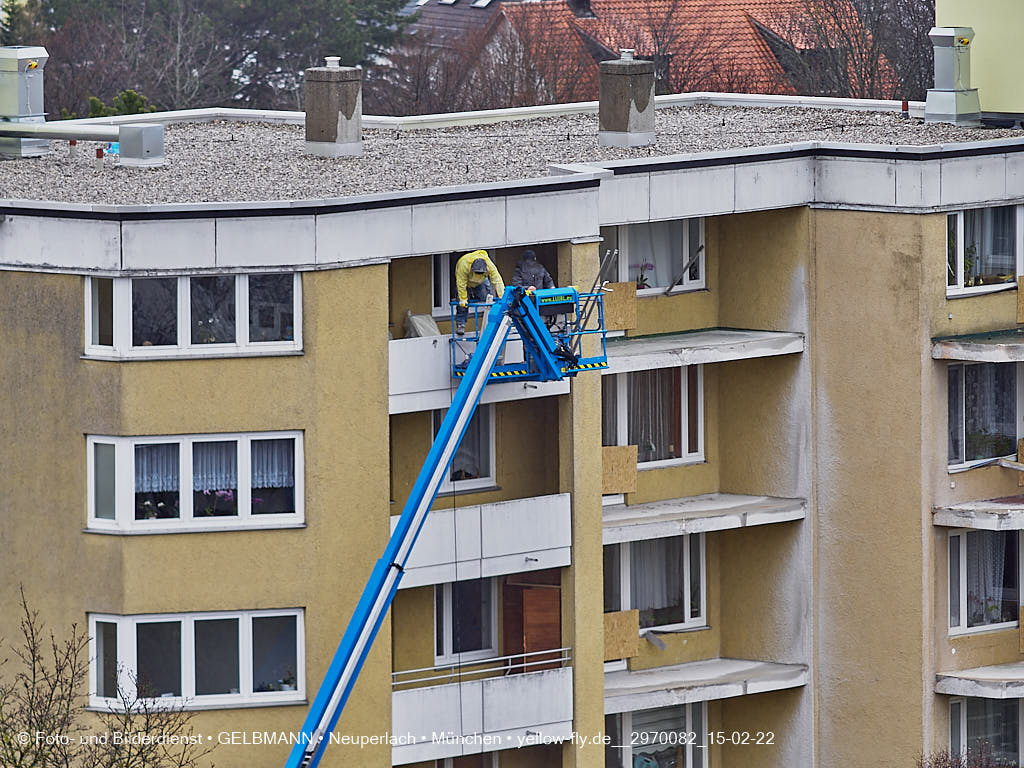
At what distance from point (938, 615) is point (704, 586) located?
14.2 ft

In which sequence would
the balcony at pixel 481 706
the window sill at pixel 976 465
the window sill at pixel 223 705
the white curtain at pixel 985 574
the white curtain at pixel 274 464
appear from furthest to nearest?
the white curtain at pixel 985 574 → the window sill at pixel 976 465 → the balcony at pixel 481 706 → the white curtain at pixel 274 464 → the window sill at pixel 223 705

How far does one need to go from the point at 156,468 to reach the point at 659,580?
451 inches

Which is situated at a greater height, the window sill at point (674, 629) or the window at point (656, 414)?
the window at point (656, 414)

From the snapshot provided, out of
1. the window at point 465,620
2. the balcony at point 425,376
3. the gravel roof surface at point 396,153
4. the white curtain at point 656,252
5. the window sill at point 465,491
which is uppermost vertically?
the gravel roof surface at point 396,153

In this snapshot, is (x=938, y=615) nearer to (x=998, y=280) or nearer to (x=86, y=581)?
(x=998, y=280)

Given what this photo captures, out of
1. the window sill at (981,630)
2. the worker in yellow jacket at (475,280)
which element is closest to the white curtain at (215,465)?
the worker in yellow jacket at (475,280)

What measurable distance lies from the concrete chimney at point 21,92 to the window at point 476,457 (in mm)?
10752

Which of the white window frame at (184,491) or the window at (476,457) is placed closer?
the white window frame at (184,491)

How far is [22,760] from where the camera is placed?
123 ft

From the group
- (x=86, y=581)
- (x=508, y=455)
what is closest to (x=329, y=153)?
(x=508, y=455)

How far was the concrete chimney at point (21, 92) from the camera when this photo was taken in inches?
1865

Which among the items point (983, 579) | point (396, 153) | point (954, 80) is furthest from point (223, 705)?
point (954, 80)

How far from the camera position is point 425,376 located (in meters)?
40.1

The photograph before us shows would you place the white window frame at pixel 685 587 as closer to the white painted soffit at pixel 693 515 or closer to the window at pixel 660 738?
the white painted soffit at pixel 693 515
